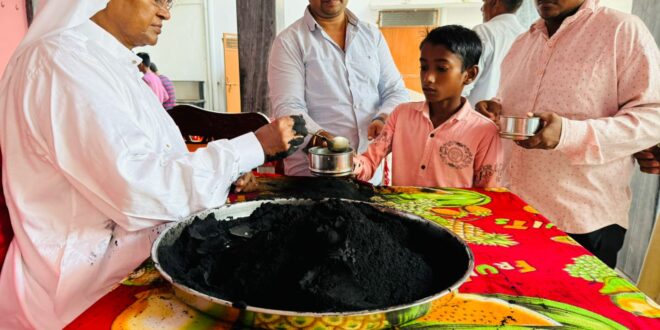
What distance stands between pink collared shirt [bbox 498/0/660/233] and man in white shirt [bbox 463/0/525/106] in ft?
3.58

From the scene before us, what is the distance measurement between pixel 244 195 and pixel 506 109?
1286mm

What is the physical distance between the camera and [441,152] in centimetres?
193

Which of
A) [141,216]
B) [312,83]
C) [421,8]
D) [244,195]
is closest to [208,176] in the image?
[141,216]

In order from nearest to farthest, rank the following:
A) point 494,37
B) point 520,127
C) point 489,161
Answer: point 520,127 < point 489,161 < point 494,37

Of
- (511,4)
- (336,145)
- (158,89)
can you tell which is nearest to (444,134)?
(336,145)

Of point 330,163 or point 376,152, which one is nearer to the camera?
point 330,163

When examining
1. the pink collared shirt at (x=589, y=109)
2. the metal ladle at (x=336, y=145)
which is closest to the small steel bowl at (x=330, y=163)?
the metal ladle at (x=336, y=145)

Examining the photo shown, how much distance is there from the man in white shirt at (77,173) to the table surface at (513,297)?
10.0 inches

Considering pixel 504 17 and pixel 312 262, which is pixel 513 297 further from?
pixel 504 17

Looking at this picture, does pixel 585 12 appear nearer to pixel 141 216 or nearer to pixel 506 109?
pixel 506 109

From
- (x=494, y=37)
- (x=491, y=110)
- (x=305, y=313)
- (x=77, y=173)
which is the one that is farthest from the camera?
(x=494, y=37)

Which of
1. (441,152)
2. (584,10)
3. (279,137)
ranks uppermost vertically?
(584,10)

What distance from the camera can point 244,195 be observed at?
5.22ft

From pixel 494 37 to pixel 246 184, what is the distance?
222 cm
